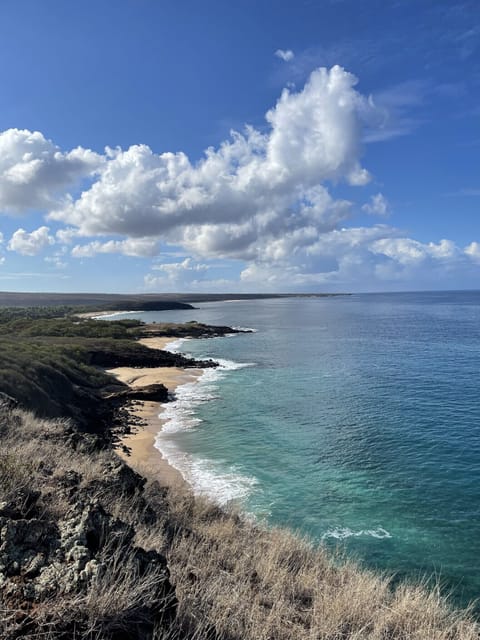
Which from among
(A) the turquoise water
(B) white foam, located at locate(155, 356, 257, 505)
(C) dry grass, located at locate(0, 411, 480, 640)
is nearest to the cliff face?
(C) dry grass, located at locate(0, 411, 480, 640)

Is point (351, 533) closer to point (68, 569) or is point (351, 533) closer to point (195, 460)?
point (195, 460)

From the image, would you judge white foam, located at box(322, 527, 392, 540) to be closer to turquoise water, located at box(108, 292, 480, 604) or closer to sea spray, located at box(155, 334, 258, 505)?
turquoise water, located at box(108, 292, 480, 604)

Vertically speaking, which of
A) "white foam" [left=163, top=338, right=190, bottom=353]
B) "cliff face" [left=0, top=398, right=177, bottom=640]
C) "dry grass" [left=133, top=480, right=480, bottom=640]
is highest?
"cliff face" [left=0, top=398, right=177, bottom=640]

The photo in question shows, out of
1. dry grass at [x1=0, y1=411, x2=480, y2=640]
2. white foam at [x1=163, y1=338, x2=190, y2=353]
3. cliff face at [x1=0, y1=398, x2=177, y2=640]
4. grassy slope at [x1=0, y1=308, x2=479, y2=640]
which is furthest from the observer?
white foam at [x1=163, y1=338, x2=190, y2=353]

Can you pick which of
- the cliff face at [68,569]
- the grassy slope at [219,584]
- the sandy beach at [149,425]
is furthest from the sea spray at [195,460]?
the cliff face at [68,569]

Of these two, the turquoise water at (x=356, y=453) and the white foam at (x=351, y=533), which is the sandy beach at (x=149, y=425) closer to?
the turquoise water at (x=356, y=453)

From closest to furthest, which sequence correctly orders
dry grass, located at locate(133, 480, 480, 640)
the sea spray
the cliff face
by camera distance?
the cliff face < dry grass, located at locate(133, 480, 480, 640) < the sea spray

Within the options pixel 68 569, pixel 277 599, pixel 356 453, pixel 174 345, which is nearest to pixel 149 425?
pixel 356 453
